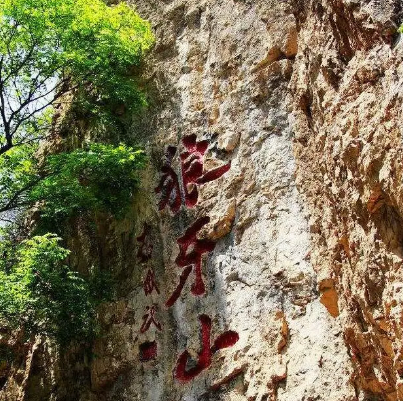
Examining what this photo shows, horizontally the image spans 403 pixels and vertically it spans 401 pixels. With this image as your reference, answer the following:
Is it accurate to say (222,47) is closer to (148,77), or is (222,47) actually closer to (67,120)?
(148,77)

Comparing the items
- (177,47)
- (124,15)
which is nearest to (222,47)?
(177,47)

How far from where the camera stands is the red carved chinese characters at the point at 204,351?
6535 mm

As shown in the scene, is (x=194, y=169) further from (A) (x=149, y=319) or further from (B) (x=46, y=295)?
(B) (x=46, y=295)

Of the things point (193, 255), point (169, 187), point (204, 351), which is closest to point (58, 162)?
point (169, 187)

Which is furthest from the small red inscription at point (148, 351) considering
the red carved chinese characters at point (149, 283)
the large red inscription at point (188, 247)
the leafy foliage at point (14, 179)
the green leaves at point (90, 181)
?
the leafy foliage at point (14, 179)

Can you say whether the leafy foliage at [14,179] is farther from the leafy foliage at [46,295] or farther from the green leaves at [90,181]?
the leafy foliage at [46,295]

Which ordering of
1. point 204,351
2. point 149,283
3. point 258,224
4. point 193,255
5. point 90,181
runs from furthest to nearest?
1. point 90,181
2. point 149,283
3. point 193,255
4. point 258,224
5. point 204,351

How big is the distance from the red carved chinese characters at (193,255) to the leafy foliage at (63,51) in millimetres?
2577

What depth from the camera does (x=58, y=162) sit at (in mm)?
8039

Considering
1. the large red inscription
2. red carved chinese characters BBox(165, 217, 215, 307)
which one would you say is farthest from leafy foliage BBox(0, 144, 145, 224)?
red carved chinese characters BBox(165, 217, 215, 307)

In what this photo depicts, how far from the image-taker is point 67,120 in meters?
10.7

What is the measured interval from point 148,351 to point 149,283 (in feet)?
2.92

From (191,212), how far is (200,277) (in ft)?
3.00

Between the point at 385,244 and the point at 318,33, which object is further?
the point at 318,33
